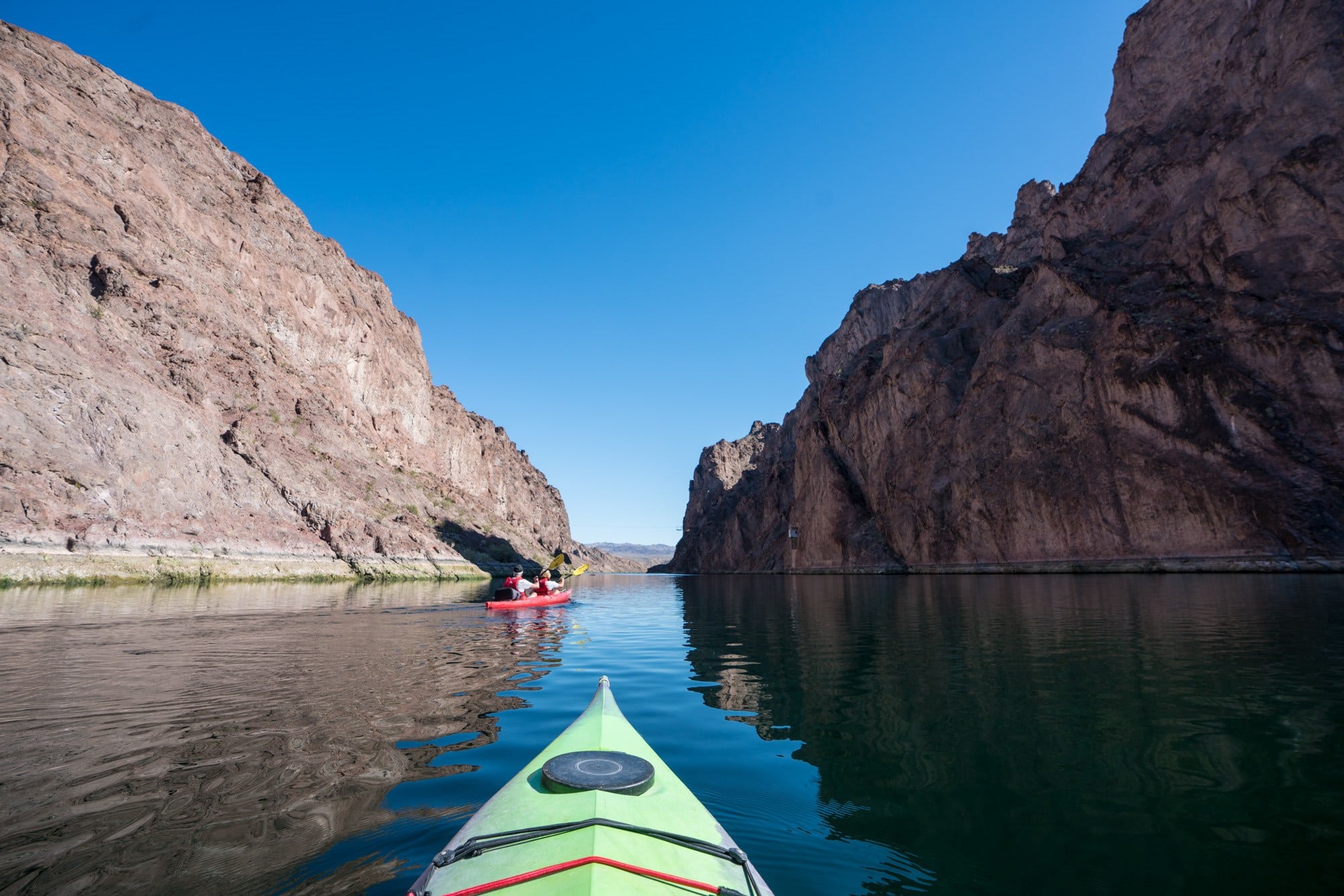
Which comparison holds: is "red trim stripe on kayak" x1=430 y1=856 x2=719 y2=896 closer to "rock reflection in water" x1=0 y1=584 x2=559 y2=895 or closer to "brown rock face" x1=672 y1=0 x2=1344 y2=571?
"rock reflection in water" x1=0 y1=584 x2=559 y2=895

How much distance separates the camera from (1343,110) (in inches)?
2014

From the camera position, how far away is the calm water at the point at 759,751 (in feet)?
15.2

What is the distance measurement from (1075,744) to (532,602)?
24935 millimetres

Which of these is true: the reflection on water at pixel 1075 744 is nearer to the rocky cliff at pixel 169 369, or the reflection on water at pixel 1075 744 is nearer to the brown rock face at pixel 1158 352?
the rocky cliff at pixel 169 369

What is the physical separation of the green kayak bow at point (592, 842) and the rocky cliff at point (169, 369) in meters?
40.6

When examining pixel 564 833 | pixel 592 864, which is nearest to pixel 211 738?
pixel 564 833

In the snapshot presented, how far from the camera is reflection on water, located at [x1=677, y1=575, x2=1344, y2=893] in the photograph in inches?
186

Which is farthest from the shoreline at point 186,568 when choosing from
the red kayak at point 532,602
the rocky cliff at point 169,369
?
the red kayak at point 532,602

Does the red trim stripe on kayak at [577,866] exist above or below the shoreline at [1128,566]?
below

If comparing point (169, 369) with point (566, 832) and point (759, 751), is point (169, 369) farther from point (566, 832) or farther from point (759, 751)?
point (566, 832)

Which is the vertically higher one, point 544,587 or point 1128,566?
point 1128,566

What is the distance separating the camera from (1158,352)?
2239 inches

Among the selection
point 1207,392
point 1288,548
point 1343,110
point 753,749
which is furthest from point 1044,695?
point 1343,110

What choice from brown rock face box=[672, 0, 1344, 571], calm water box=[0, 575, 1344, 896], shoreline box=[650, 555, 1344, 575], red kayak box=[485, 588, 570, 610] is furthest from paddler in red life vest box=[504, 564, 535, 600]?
brown rock face box=[672, 0, 1344, 571]
